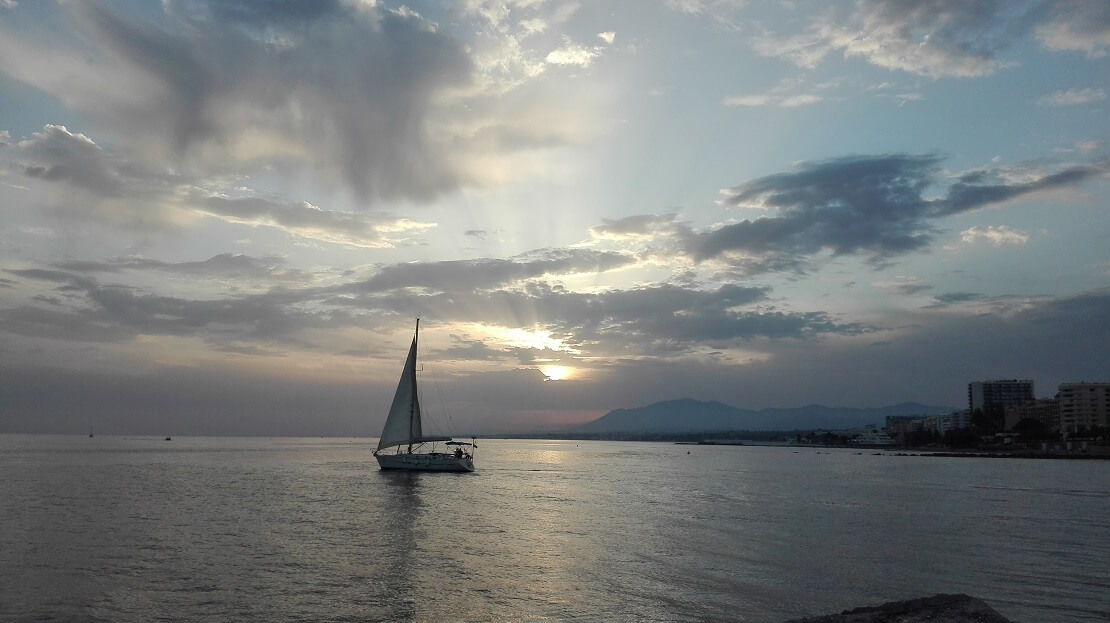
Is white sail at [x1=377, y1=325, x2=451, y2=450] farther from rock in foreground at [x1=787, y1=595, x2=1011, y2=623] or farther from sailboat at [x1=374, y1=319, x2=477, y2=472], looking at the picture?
rock in foreground at [x1=787, y1=595, x2=1011, y2=623]

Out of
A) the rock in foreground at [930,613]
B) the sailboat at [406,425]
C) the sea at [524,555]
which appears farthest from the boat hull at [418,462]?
the rock in foreground at [930,613]

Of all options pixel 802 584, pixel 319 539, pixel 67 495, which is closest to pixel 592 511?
pixel 319 539

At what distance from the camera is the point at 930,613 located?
19156 millimetres

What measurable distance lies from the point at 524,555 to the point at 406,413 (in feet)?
196

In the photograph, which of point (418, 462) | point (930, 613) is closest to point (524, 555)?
point (930, 613)

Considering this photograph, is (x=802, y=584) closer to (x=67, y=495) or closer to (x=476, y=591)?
(x=476, y=591)

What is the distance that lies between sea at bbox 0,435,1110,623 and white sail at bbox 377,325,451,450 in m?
21.5

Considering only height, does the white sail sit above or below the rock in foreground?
above

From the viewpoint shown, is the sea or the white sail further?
the white sail

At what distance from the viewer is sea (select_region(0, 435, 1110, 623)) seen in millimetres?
25984

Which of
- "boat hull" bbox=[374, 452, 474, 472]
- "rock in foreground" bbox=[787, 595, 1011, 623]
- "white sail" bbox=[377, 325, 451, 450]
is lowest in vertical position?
"boat hull" bbox=[374, 452, 474, 472]

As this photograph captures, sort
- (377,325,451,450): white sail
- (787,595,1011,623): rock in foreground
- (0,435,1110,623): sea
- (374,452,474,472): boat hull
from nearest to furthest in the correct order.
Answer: (787,595,1011,623): rock in foreground → (0,435,1110,623): sea → (377,325,451,450): white sail → (374,452,474,472): boat hull

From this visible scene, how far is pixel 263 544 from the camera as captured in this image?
38.7 m

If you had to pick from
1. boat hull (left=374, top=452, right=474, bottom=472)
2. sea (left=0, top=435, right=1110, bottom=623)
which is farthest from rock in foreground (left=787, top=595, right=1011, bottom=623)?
boat hull (left=374, top=452, right=474, bottom=472)
